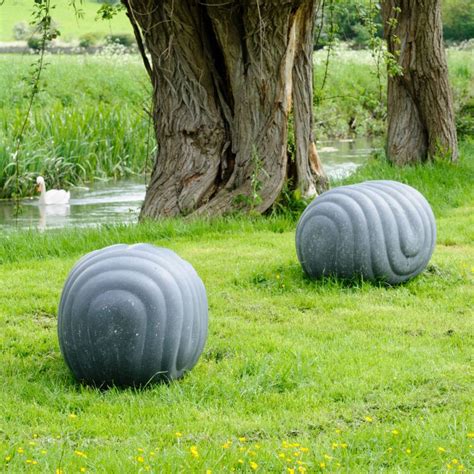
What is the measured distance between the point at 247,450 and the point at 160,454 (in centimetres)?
44

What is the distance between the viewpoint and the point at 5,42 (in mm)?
52625

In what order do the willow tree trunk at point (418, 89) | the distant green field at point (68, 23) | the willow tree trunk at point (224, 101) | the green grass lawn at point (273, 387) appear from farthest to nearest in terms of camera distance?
the distant green field at point (68, 23)
the willow tree trunk at point (418, 89)
the willow tree trunk at point (224, 101)
the green grass lawn at point (273, 387)

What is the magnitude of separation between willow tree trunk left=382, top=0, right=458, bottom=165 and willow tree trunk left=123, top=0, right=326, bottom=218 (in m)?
3.15

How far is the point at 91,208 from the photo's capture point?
16750mm

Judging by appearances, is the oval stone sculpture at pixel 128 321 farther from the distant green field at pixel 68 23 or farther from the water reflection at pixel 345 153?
the distant green field at pixel 68 23

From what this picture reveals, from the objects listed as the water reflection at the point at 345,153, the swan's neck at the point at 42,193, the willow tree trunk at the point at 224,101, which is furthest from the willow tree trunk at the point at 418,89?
the swan's neck at the point at 42,193

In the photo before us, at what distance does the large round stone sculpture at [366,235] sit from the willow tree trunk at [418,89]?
242 inches

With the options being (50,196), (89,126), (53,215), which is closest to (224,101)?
(53,215)

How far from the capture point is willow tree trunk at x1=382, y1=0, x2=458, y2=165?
14625mm

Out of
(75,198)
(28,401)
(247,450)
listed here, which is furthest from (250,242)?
(75,198)

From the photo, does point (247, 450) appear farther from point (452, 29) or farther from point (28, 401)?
point (452, 29)

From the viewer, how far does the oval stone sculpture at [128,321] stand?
229 inches

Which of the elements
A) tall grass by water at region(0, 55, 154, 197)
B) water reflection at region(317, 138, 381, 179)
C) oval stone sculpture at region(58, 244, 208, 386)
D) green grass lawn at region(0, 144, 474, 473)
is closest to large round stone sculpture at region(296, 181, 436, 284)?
green grass lawn at region(0, 144, 474, 473)

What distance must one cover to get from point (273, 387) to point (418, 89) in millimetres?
9738
